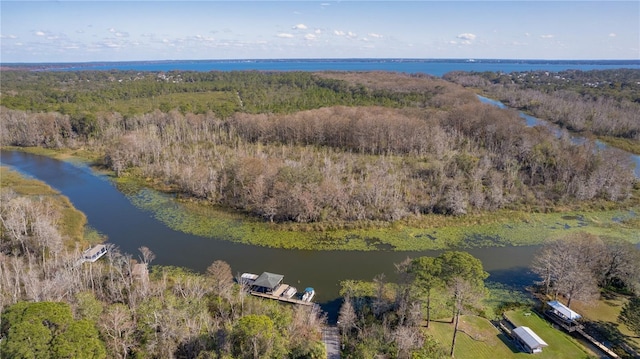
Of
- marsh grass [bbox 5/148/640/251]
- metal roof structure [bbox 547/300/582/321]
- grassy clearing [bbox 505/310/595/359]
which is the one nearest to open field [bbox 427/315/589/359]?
grassy clearing [bbox 505/310/595/359]

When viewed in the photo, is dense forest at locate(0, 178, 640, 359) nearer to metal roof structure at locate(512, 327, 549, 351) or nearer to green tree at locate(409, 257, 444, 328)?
green tree at locate(409, 257, 444, 328)

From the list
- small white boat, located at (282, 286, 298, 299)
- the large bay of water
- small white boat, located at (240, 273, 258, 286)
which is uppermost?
small white boat, located at (240, 273, 258, 286)

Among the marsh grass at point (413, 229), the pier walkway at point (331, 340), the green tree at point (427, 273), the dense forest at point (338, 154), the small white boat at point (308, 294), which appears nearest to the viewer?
the pier walkway at point (331, 340)

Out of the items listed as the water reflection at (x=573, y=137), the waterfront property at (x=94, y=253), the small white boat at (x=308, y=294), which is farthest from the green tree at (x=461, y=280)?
the water reflection at (x=573, y=137)

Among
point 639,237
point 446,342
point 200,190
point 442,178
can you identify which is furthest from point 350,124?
point 446,342

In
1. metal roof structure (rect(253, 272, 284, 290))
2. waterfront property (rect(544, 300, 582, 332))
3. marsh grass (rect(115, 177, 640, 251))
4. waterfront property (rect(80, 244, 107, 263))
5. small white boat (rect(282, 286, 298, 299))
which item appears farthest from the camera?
marsh grass (rect(115, 177, 640, 251))

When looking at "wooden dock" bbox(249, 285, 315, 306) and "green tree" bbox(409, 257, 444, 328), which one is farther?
"wooden dock" bbox(249, 285, 315, 306)

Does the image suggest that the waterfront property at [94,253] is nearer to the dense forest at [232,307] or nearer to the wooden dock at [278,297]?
the dense forest at [232,307]
